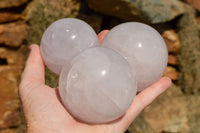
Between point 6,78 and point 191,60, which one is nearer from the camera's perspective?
point 6,78

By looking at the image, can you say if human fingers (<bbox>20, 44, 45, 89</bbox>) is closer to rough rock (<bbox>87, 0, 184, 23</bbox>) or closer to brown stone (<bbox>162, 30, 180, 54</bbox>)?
rough rock (<bbox>87, 0, 184, 23</bbox>)

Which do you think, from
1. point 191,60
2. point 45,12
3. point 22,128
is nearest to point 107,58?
point 45,12

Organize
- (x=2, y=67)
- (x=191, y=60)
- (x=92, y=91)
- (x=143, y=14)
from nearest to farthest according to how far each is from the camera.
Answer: (x=92, y=91) < (x=2, y=67) < (x=143, y=14) < (x=191, y=60)

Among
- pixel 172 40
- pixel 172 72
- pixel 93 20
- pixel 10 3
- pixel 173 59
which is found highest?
pixel 10 3

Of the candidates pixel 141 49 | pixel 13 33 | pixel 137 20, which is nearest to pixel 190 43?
pixel 137 20

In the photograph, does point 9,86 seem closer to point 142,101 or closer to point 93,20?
point 93,20

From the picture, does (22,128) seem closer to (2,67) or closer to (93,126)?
(2,67)
